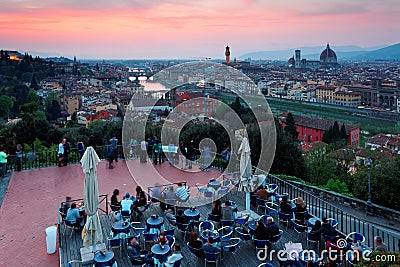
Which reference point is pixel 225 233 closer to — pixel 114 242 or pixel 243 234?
pixel 243 234

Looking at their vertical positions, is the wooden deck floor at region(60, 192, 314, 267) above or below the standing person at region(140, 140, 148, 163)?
below

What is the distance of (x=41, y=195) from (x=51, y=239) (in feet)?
11.3

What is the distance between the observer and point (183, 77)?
47.0 feet

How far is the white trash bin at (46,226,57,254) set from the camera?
22.1 feet

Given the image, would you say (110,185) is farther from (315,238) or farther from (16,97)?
(16,97)

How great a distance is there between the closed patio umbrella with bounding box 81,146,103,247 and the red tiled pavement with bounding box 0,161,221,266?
0.83 metres

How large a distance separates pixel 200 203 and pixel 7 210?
15.6 ft

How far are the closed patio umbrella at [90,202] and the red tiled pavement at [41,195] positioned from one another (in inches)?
32.9

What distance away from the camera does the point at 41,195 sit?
32.4 ft

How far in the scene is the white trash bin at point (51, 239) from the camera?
674 centimetres

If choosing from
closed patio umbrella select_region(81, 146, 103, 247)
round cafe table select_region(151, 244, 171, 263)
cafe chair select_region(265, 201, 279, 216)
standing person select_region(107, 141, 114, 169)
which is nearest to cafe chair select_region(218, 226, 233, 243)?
round cafe table select_region(151, 244, 171, 263)

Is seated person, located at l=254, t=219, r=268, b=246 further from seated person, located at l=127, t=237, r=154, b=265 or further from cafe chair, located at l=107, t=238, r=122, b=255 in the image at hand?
cafe chair, located at l=107, t=238, r=122, b=255

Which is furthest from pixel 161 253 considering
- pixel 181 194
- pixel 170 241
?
pixel 181 194

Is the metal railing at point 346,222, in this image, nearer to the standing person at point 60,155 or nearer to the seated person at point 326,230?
the seated person at point 326,230
